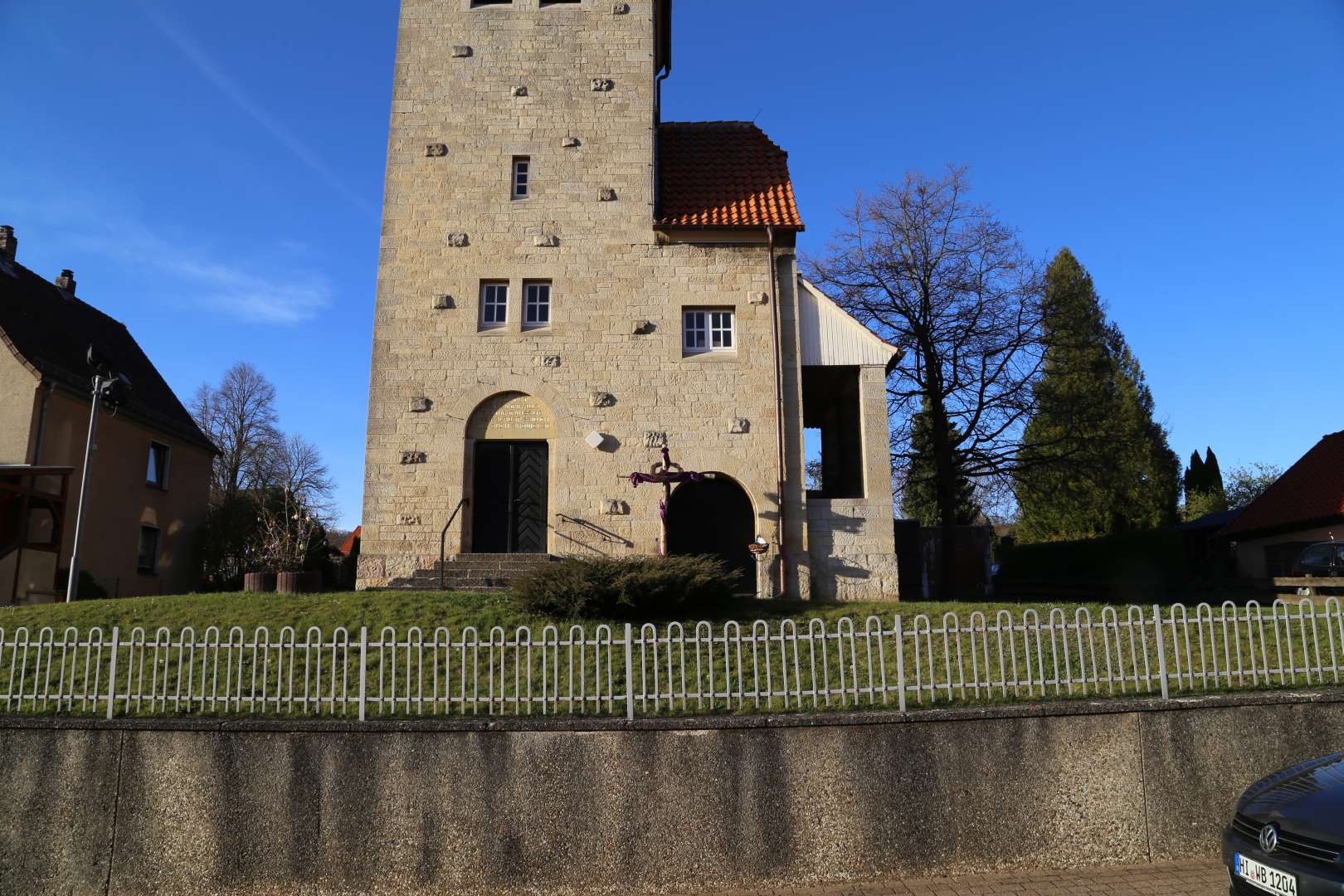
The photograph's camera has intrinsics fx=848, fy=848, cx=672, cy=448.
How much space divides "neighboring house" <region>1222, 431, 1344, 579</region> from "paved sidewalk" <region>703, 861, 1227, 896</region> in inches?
639

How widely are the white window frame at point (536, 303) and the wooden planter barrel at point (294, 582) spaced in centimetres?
656

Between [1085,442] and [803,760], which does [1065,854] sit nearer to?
[803,760]

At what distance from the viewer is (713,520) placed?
56.7 ft

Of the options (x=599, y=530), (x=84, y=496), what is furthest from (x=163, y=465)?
(x=599, y=530)

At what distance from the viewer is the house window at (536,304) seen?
17469mm

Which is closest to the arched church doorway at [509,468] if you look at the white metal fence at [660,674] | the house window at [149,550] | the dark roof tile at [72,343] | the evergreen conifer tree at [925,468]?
the white metal fence at [660,674]

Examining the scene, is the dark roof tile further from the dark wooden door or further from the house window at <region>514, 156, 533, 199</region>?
the house window at <region>514, 156, 533, 199</region>

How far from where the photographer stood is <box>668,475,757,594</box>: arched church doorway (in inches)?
672

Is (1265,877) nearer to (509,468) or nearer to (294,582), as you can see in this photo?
(294,582)

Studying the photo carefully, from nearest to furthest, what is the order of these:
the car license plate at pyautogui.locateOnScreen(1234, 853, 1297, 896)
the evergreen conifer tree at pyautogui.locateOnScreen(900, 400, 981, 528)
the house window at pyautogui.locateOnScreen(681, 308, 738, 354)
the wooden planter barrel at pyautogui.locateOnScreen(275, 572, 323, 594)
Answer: the car license plate at pyautogui.locateOnScreen(1234, 853, 1297, 896)
the wooden planter barrel at pyautogui.locateOnScreen(275, 572, 323, 594)
the house window at pyautogui.locateOnScreen(681, 308, 738, 354)
the evergreen conifer tree at pyautogui.locateOnScreen(900, 400, 981, 528)

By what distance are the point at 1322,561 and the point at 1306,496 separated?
746cm

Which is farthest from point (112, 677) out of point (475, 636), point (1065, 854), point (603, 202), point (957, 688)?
point (603, 202)

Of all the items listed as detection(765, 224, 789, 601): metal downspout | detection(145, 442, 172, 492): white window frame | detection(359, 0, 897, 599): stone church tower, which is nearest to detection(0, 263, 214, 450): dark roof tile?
detection(145, 442, 172, 492): white window frame

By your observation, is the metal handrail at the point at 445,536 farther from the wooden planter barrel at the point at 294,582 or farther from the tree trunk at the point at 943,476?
the tree trunk at the point at 943,476
